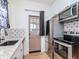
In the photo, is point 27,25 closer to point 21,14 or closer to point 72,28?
point 21,14

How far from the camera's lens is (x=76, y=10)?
5.87 feet

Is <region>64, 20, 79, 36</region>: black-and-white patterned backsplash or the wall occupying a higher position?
the wall

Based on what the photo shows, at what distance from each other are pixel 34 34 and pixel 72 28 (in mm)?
2164

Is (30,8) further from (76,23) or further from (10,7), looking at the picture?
(76,23)

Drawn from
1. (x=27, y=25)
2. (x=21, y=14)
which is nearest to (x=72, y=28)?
(x=27, y=25)

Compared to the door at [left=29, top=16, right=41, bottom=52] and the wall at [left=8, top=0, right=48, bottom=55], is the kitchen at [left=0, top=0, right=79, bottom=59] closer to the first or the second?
the wall at [left=8, top=0, right=48, bottom=55]

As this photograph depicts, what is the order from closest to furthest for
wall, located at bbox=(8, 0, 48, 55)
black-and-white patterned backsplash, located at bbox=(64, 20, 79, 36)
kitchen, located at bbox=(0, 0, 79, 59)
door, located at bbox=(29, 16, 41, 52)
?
black-and-white patterned backsplash, located at bbox=(64, 20, 79, 36) → kitchen, located at bbox=(0, 0, 79, 59) → wall, located at bbox=(8, 0, 48, 55) → door, located at bbox=(29, 16, 41, 52)

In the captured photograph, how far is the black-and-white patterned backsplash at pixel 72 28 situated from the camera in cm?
234

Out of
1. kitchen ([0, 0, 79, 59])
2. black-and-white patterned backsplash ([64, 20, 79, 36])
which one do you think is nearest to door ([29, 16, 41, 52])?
kitchen ([0, 0, 79, 59])

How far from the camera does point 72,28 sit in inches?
102

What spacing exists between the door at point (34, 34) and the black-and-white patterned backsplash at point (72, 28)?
1729 mm

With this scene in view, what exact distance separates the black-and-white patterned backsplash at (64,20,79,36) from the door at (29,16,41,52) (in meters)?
1.73

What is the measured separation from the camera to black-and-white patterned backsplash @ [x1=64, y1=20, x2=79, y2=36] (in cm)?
234

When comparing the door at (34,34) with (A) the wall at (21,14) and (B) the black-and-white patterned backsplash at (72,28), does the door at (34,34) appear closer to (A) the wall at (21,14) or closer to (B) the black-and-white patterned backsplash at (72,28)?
(A) the wall at (21,14)
